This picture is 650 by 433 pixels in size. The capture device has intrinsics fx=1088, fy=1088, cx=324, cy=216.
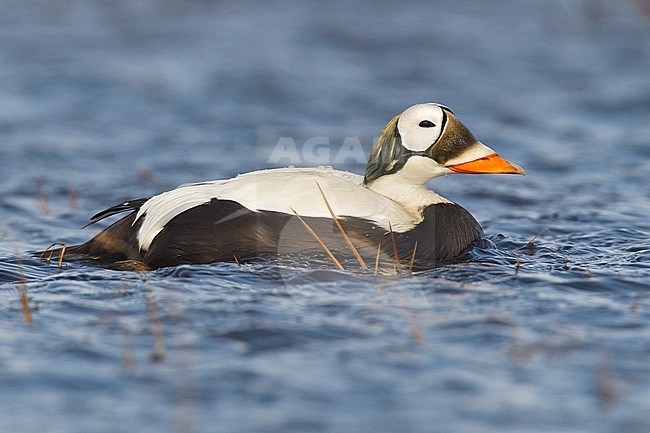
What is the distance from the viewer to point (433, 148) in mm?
5668

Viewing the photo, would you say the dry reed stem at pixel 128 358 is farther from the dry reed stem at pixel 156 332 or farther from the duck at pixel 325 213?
the duck at pixel 325 213

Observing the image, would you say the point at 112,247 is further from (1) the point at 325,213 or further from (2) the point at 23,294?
(1) the point at 325,213

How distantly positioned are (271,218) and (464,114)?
18.2 feet

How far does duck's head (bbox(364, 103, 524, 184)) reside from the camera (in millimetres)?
5660

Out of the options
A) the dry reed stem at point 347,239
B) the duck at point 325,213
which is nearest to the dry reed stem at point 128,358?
the duck at point 325,213

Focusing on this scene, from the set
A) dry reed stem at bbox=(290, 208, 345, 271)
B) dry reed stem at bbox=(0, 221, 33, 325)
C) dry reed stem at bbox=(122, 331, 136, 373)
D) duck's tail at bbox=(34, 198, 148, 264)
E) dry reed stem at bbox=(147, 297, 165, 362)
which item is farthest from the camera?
duck's tail at bbox=(34, 198, 148, 264)

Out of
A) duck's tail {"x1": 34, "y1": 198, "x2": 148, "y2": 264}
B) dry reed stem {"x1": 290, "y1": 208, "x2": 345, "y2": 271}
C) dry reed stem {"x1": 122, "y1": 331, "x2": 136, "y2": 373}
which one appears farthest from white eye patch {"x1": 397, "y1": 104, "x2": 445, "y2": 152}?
dry reed stem {"x1": 122, "y1": 331, "x2": 136, "y2": 373}

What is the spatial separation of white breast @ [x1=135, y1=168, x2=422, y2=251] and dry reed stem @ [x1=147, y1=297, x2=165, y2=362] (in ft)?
2.31

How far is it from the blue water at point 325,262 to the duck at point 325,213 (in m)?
0.13

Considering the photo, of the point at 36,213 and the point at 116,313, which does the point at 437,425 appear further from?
the point at 36,213

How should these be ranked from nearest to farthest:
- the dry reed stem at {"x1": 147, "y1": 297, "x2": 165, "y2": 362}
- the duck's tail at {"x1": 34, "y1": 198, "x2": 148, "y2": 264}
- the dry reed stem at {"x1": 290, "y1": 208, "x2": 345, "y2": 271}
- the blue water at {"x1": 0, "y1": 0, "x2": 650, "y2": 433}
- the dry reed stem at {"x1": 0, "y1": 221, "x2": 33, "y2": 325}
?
the blue water at {"x1": 0, "y1": 0, "x2": 650, "y2": 433}
the dry reed stem at {"x1": 147, "y1": 297, "x2": 165, "y2": 362}
the dry reed stem at {"x1": 0, "y1": 221, "x2": 33, "y2": 325}
the dry reed stem at {"x1": 290, "y1": 208, "x2": 345, "y2": 271}
the duck's tail at {"x1": 34, "y1": 198, "x2": 148, "y2": 264}

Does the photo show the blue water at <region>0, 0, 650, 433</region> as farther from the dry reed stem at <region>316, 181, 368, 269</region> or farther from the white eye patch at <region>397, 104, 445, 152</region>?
the white eye patch at <region>397, 104, 445, 152</region>

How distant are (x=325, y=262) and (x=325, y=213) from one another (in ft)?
0.79

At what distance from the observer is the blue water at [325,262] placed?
393cm
